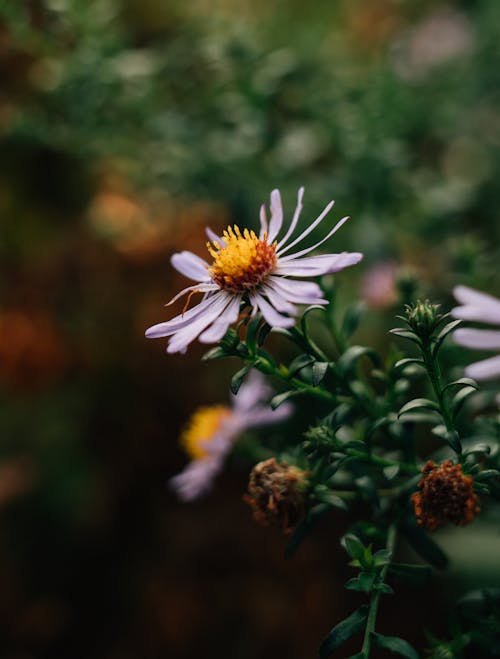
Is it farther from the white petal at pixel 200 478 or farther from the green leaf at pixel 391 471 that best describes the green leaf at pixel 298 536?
the white petal at pixel 200 478

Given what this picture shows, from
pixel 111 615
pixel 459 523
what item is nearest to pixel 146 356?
pixel 111 615

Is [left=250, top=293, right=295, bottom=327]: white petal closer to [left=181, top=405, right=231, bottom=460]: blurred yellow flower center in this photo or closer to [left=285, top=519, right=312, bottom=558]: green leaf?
[left=285, top=519, right=312, bottom=558]: green leaf

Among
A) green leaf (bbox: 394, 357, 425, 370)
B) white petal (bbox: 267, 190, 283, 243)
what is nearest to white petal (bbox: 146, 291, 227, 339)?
white petal (bbox: 267, 190, 283, 243)

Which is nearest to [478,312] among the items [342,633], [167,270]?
[342,633]

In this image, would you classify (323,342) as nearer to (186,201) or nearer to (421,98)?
(186,201)

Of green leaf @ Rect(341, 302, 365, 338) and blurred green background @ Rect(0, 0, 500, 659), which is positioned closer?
green leaf @ Rect(341, 302, 365, 338)

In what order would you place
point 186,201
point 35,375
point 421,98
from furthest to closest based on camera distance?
point 421,98, point 35,375, point 186,201

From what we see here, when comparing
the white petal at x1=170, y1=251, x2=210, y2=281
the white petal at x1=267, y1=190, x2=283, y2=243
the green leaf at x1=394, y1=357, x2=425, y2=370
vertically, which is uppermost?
the white petal at x1=267, y1=190, x2=283, y2=243
